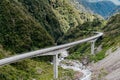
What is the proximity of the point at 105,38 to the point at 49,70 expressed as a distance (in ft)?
195

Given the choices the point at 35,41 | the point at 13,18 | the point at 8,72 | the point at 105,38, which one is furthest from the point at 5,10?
the point at 8,72

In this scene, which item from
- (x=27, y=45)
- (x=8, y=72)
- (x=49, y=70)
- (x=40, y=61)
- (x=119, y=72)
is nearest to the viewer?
(x=119, y=72)

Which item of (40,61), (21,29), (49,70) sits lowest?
(49,70)

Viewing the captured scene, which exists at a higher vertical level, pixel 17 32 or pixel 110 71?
pixel 17 32

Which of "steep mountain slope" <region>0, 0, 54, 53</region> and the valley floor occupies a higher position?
"steep mountain slope" <region>0, 0, 54, 53</region>

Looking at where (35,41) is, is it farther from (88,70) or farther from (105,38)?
(88,70)

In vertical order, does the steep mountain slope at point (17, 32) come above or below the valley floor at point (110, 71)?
above

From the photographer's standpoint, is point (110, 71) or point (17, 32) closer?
point (110, 71)

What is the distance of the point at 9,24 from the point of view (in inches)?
6703

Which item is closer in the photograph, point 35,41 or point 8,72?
point 8,72

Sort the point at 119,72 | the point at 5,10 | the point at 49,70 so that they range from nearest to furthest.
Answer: the point at 119,72 < the point at 49,70 < the point at 5,10

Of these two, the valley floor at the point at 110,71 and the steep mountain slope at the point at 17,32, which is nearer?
the valley floor at the point at 110,71

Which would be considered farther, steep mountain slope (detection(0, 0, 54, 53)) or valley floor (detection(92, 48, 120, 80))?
steep mountain slope (detection(0, 0, 54, 53))

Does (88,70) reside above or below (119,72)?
above
